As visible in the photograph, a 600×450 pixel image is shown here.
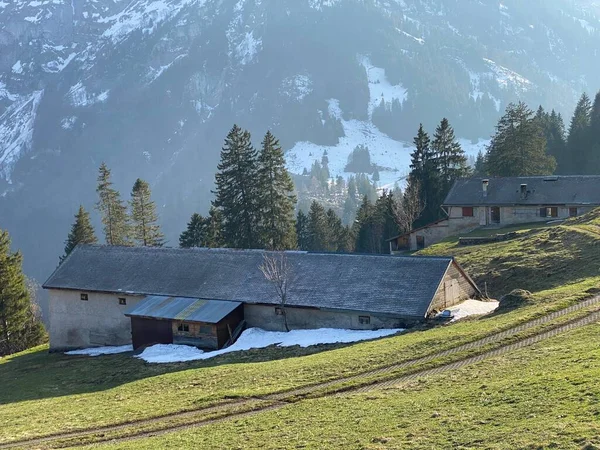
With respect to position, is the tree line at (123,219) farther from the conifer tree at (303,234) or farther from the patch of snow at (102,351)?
the patch of snow at (102,351)

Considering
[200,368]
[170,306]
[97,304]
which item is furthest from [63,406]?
[97,304]

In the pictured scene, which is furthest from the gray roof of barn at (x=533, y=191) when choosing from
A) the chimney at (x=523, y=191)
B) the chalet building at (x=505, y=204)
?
the chimney at (x=523, y=191)

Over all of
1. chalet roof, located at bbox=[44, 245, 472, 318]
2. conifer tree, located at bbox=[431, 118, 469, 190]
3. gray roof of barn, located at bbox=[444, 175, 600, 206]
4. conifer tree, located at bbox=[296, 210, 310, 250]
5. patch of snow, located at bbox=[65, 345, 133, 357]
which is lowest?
patch of snow, located at bbox=[65, 345, 133, 357]

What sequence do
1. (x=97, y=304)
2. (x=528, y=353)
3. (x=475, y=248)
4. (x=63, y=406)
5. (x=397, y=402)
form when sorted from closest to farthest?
(x=397, y=402)
(x=528, y=353)
(x=63, y=406)
(x=97, y=304)
(x=475, y=248)

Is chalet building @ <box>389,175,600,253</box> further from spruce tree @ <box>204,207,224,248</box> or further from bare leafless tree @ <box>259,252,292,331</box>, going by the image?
bare leafless tree @ <box>259,252,292,331</box>

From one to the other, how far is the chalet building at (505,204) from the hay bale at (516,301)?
35326 mm

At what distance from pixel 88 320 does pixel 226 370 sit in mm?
21002

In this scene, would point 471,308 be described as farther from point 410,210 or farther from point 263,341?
point 410,210

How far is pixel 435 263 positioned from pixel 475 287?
4.21m

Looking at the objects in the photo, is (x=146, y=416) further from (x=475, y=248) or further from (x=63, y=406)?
→ (x=475, y=248)

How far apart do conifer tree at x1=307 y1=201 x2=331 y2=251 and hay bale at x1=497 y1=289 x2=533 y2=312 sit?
218ft

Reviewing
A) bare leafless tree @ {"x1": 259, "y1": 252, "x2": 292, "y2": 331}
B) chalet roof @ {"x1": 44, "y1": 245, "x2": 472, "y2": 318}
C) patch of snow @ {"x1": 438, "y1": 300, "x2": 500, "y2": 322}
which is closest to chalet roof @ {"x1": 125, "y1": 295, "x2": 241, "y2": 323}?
chalet roof @ {"x1": 44, "y1": 245, "x2": 472, "y2": 318}

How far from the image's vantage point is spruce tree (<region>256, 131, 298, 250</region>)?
65938 mm

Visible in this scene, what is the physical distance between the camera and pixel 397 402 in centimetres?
1858
